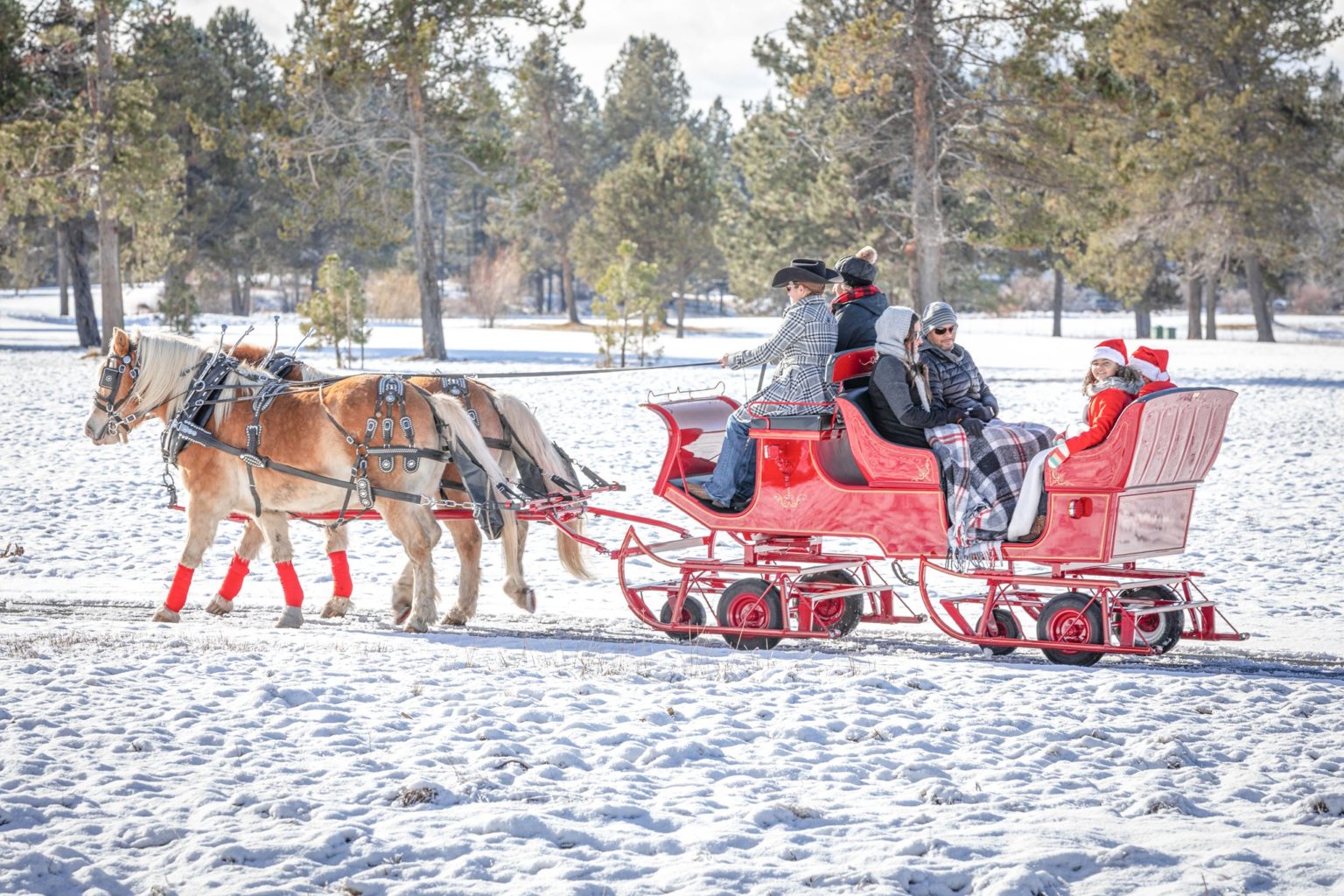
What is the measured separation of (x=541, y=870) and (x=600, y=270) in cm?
5059

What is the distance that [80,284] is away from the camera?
37.5 metres

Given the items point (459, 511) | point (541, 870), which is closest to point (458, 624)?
point (459, 511)

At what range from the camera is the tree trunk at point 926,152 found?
2489 cm

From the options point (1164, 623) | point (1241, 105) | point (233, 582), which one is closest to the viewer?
point (1164, 623)

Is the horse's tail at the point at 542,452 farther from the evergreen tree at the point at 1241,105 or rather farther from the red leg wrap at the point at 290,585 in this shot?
the evergreen tree at the point at 1241,105

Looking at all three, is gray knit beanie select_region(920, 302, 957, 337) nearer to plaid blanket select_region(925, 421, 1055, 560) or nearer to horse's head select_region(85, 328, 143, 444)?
plaid blanket select_region(925, 421, 1055, 560)

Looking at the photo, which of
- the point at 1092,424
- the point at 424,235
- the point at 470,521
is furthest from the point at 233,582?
the point at 424,235

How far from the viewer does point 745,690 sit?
6711 millimetres

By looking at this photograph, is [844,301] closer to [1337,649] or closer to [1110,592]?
[1110,592]

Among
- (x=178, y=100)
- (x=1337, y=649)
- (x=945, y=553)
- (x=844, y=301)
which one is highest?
(x=178, y=100)

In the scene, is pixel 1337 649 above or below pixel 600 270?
below

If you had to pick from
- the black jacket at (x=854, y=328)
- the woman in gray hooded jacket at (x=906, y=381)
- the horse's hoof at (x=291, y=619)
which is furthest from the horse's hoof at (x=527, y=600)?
the woman in gray hooded jacket at (x=906, y=381)

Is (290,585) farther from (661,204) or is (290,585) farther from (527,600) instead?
(661,204)

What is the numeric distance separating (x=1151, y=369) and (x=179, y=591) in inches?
233
